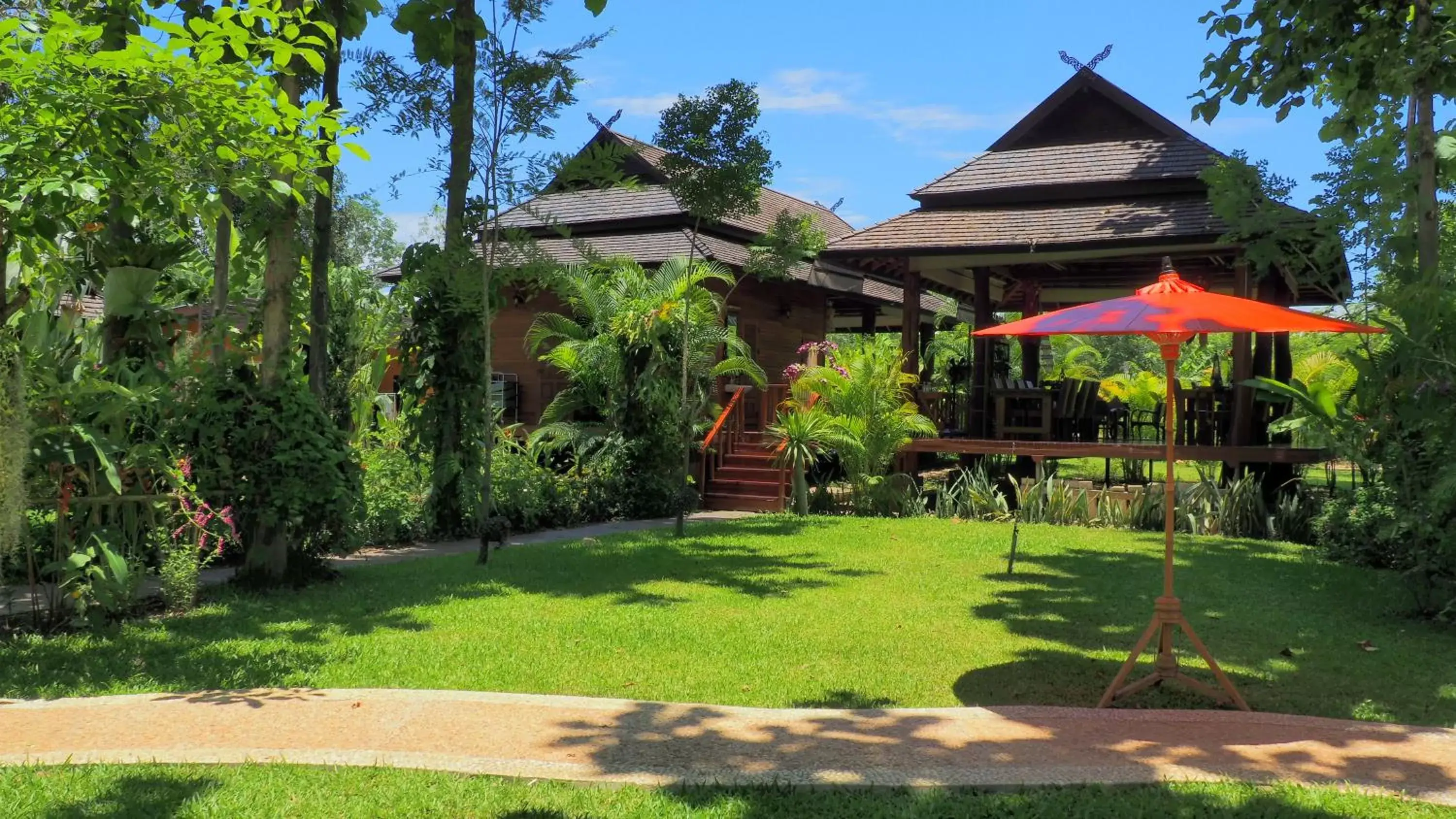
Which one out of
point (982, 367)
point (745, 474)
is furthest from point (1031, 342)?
point (745, 474)

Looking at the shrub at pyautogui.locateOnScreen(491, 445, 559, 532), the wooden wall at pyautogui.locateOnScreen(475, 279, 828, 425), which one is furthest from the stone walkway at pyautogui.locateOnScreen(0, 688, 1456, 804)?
the wooden wall at pyautogui.locateOnScreen(475, 279, 828, 425)

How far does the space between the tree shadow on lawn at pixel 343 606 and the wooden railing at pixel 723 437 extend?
140 inches

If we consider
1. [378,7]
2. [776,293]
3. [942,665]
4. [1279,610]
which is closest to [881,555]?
[1279,610]

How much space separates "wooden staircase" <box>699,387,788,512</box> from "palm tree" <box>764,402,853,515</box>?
280 millimetres

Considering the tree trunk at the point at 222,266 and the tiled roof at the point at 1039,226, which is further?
the tiled roof at the point at 1039,226

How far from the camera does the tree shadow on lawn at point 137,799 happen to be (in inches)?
159

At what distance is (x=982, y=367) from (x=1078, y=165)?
11.6 ft

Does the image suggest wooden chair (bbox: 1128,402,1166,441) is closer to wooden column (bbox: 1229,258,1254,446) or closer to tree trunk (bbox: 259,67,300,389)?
wooden column (bbox: 1229,258,1254,446)

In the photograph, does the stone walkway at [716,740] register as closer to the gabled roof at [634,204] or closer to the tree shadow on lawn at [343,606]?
the tree shadow on lawn at [343,606]

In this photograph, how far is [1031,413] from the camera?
16609 millimetres

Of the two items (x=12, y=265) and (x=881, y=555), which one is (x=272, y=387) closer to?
(x=12, y=265)

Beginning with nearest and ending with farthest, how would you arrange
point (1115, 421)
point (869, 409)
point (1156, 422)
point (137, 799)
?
point (137, 799)
point (869, 409)
point (1115, 421)
point (1156, 422)

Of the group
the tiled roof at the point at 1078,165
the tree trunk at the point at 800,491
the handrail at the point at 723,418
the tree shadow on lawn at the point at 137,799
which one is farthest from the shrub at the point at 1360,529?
the tree shadow on lawn at the point at 137,799

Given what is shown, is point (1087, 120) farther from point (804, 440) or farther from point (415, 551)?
point (415, 551)
